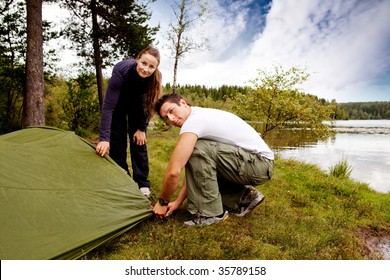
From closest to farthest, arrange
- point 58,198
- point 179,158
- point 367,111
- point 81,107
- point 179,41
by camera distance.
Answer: point 58,198 < point 179,158 < point 81,107 < point 179,41 < point 367,111

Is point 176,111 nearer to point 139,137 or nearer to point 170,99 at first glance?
point 170,99

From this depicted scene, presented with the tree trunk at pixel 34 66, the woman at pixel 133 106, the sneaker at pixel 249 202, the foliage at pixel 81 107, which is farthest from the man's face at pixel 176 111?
the foliage at pixel 81 107

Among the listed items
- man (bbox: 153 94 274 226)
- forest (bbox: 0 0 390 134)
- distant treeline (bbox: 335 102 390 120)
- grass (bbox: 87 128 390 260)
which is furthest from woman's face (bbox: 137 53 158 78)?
distant treeline (bbox: 335 102 390 120)

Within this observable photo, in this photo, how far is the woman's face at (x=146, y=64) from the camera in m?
3.01

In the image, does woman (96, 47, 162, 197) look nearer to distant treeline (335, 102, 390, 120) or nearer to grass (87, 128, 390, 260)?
grass (87, 128, 390, 260)

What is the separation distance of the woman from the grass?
640mm

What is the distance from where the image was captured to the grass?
2232 mm

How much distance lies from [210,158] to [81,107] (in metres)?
12.5

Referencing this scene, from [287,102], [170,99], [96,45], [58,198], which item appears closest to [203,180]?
[170,99]

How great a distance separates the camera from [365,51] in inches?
223

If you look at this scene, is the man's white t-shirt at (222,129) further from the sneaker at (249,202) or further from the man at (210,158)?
the sneaker at (249,202)

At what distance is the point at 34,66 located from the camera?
6336mm
